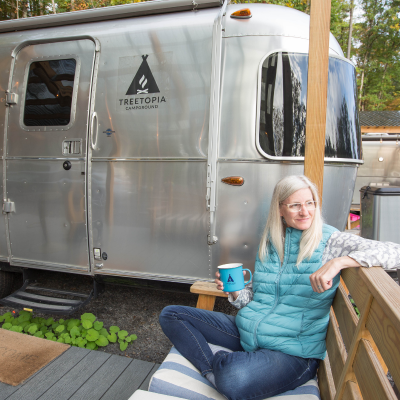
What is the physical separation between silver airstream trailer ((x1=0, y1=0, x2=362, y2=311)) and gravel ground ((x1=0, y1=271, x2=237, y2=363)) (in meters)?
0.57

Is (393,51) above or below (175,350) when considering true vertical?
above

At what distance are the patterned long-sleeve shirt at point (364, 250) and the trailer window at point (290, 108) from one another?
1.09m

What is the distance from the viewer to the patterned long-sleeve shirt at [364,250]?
141 cm

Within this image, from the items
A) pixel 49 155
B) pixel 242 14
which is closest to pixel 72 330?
pixel 49 155

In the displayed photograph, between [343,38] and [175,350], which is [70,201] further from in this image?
[343,38]

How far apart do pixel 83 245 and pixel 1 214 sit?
107cm

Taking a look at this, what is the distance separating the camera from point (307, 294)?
1.72 meters

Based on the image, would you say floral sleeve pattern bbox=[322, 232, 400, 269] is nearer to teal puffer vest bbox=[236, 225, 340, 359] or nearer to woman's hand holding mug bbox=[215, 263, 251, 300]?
teal puffer vest bbox=[236, 225, 340, 359]

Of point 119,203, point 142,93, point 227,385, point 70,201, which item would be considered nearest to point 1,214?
point 70,201

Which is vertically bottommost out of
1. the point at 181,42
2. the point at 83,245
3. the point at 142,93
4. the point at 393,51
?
the point at 83,245

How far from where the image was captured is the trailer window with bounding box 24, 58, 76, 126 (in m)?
3.25

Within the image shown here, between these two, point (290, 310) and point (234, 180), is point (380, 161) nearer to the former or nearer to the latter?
point (234, 180)

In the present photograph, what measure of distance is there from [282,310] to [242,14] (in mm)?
2426

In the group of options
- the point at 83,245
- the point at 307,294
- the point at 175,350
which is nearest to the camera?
the point at 307,294
